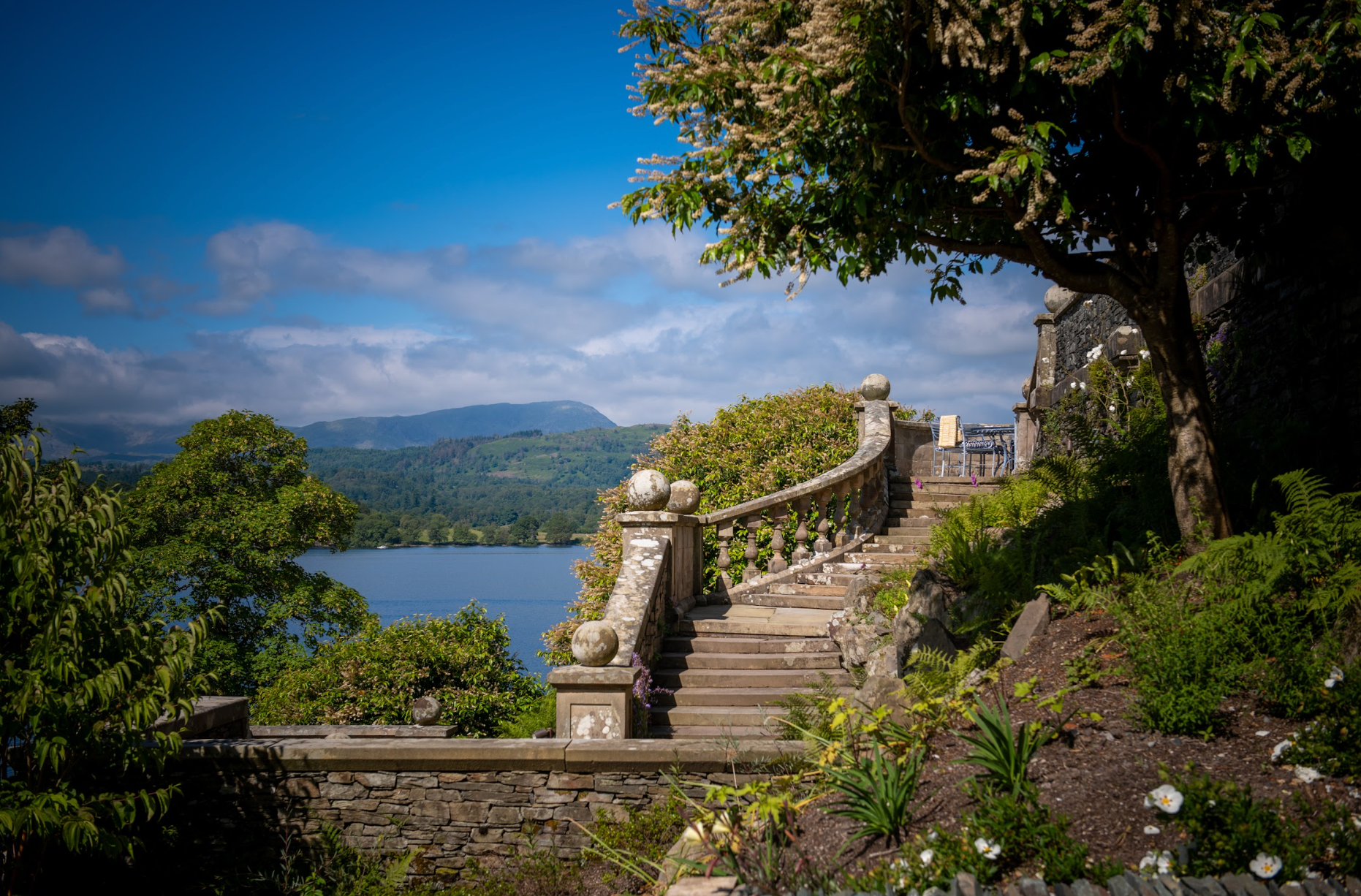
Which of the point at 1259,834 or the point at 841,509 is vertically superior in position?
the point at 841,509

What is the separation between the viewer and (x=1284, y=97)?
435 centimetres

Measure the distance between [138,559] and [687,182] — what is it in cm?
1298

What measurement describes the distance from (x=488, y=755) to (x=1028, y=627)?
3679mm

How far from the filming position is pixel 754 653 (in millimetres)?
7898

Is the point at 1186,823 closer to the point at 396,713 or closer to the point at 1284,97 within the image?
the point at 1284,97

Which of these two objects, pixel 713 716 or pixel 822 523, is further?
pixel 822 523

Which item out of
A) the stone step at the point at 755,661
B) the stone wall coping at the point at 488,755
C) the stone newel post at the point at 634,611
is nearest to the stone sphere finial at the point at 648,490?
the stone newel post at the point at 634,611

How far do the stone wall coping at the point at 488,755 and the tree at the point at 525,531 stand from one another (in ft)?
122

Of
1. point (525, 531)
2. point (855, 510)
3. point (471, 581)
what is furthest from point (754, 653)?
point (471, 581)

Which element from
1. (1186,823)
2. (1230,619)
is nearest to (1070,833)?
(1186,823)

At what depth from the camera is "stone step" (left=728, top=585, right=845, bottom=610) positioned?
353 inches

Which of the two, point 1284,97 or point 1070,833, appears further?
point 1284,97

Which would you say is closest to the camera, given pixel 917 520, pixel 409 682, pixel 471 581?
pixel 409 682

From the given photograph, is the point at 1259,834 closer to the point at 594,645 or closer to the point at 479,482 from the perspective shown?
the point at 594,645
